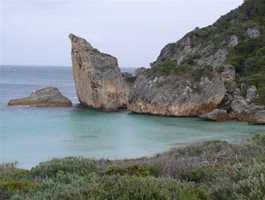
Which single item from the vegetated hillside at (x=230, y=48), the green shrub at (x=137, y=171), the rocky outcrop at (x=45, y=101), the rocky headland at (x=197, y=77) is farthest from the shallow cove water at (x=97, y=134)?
the green shrub at (x=137, y=171)

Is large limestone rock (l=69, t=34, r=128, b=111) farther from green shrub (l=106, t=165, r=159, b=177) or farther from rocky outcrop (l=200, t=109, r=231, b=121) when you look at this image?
green shrub (l=106, t=165, r=159, b=177)

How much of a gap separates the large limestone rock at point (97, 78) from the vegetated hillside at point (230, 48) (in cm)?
438

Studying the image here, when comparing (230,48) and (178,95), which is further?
(230,48)

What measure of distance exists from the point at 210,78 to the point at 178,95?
10.6ft

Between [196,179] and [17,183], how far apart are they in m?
2.63

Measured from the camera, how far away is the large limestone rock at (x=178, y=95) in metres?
40.2

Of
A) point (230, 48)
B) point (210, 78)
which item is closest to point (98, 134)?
point (210, 78)

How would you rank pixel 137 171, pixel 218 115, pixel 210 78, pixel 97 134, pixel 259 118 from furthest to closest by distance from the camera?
pixel 210 78 < pixel 218 115 < pixel 259 118 < pixel 97 134 < pixel 137 171

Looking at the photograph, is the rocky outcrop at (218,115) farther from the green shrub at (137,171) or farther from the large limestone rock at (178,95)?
the green shrub at (137,171)

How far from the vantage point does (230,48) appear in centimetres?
5194

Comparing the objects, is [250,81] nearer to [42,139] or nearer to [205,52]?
[205,52]

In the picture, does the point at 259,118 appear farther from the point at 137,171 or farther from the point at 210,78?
the point at 137,171

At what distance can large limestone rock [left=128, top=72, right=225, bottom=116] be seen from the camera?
1582 inches

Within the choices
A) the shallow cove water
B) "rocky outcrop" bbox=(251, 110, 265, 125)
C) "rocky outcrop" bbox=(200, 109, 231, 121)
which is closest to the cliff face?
"rocky outcrop" bbox=(200, 109, 231, 121)
